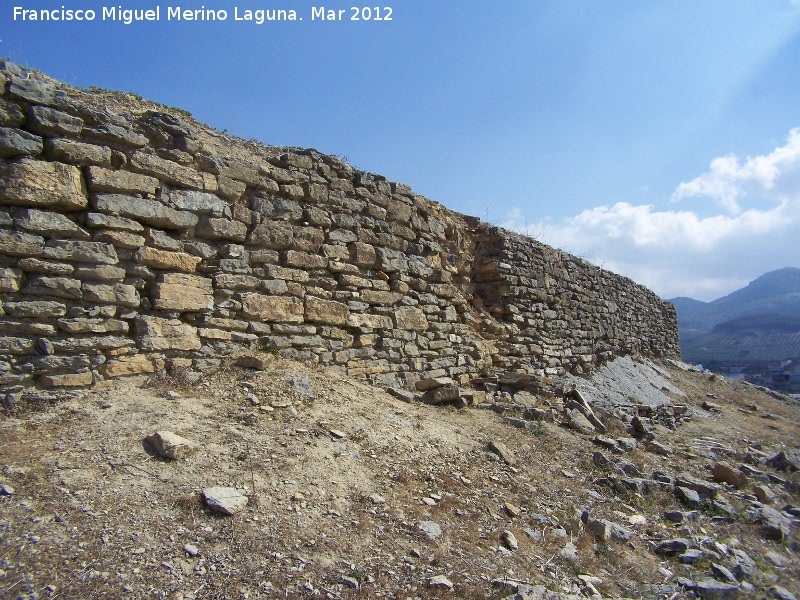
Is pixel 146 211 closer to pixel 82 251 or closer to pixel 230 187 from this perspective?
pixel 82 251

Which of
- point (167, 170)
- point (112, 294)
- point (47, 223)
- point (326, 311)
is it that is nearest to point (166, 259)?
point (112, 294)

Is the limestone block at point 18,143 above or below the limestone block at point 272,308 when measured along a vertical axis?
above

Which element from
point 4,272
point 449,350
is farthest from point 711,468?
point 4,272

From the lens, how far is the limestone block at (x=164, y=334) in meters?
4.53

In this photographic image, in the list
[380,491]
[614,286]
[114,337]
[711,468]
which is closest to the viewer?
[380,491]

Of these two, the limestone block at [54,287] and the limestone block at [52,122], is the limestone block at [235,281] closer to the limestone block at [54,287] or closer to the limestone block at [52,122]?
the limestone block at [54,287]

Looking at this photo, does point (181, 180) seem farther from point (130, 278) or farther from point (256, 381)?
point (256, 381)

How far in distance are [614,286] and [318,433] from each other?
10.9m

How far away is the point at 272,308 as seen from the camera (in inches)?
215

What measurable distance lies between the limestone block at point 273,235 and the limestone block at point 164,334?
1161 millimetres

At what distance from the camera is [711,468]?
6.37 m

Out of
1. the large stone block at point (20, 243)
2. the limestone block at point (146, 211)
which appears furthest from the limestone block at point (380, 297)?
the large stone block at point (20, 243)

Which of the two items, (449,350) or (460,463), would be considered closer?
(460,463)

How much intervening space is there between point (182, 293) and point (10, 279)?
1.29 metres
